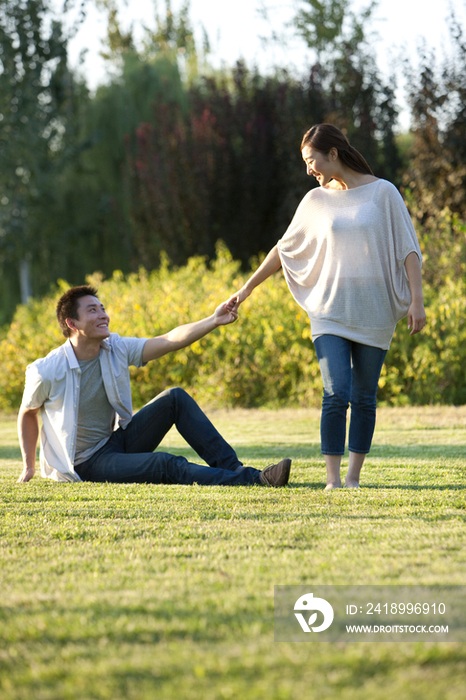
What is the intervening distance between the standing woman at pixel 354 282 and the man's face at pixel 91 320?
1170 millimetres

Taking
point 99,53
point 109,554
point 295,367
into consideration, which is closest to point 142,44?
point 99,53

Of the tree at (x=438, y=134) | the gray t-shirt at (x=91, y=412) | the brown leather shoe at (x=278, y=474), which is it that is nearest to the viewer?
the brown leather shoe at (x=278, y=474)

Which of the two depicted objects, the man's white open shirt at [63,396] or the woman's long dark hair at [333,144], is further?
the man's white open shirt at [63,396]

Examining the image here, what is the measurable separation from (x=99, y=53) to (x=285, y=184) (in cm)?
938

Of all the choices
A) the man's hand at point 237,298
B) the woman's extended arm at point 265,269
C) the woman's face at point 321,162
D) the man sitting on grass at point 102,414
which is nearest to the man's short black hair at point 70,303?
the man sitting on grass at point 102,414

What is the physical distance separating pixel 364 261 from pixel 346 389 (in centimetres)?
64

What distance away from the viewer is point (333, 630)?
171cm

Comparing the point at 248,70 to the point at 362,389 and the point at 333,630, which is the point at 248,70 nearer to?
the point at 362,389

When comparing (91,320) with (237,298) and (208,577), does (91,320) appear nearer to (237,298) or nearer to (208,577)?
(237,298)

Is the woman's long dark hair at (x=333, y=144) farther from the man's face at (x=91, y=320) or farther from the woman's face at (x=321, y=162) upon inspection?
the man's face at (x=91, y=320)

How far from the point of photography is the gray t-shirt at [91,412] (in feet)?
13.5

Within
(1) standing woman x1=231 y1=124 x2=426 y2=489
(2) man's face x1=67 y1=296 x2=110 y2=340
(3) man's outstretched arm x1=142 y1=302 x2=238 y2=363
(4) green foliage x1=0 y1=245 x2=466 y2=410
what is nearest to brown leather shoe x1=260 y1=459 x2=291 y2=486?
(1) standing woman x1=231 y1=124 x2=426 y2=489

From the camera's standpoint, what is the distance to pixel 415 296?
3.68 metres

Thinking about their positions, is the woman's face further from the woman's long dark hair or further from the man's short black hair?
the man's short black hair
